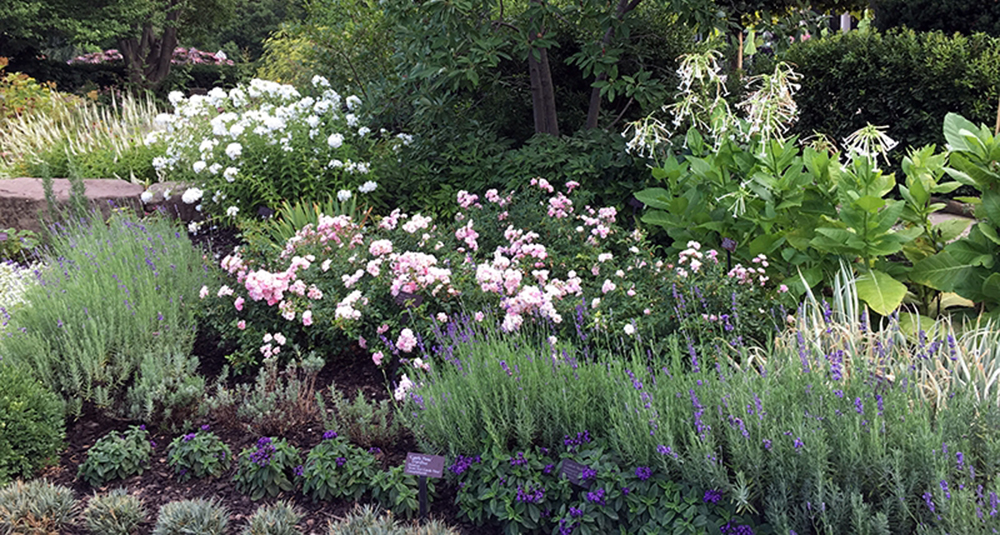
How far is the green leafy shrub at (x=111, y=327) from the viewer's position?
12.1 ft

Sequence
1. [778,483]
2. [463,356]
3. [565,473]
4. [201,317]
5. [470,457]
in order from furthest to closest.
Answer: [201,317]
[463,356]
[470,457]
[565,473]
[778,483]

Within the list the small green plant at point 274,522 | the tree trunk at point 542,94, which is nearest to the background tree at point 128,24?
the tree trunk at point 542,94

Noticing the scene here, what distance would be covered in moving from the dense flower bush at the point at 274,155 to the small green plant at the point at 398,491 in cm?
372

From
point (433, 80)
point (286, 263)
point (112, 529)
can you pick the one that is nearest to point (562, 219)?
point (286, 263)

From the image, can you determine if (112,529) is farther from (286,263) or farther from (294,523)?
(286,263)

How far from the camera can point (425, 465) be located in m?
2.62

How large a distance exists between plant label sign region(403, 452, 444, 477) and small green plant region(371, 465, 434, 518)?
28 centimetres

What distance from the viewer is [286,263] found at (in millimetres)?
4516

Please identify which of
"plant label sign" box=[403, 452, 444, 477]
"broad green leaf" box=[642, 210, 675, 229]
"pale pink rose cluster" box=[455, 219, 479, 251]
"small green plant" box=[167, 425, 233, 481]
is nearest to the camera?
"plant label sign" box=[403, 452, 444, 477]

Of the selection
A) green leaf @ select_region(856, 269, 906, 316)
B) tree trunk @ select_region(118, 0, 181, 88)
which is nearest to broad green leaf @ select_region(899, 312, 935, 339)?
green leaf @ select_region(856, 269, 906, 316)

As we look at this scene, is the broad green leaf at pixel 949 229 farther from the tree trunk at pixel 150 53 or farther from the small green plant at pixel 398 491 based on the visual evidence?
the tree trunk at pixel 150 53

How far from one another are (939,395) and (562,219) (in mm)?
2393

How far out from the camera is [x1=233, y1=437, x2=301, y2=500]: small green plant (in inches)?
119

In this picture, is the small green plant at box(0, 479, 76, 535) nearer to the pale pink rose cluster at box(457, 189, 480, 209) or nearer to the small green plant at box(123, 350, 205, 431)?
the small green plant at box(123, 350, 205, 431)
